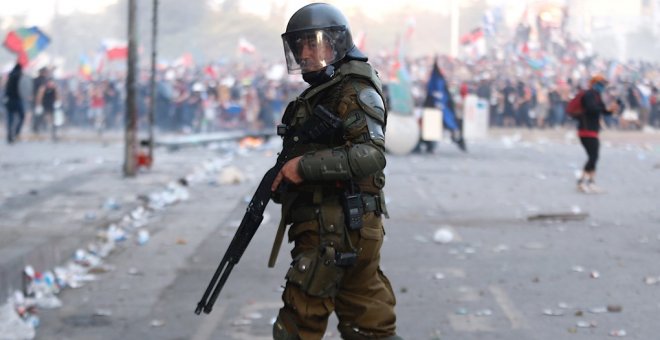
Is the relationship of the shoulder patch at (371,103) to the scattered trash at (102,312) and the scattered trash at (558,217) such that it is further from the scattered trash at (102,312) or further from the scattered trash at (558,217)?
the scattered trash at (558,217)

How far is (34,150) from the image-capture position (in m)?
20.0

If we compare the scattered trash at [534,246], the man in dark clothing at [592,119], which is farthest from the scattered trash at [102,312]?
Result: the man in dark clothing at [592,119]

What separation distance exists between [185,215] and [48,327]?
16.6 ft

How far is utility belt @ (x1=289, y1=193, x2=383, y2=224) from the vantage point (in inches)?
165

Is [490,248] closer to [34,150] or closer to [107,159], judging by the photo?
[107,159]

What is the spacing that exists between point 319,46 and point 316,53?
31mm

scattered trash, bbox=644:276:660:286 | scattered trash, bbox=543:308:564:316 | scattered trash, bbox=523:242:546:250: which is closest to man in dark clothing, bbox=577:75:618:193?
scattered trash, bbox=523:242:546:250

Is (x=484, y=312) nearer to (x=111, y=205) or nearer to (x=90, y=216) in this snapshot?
(x=90, y=216)

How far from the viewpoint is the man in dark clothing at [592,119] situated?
43.2 feet

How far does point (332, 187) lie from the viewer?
423 centimetres

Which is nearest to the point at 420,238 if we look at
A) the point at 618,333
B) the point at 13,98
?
the point at 618,333

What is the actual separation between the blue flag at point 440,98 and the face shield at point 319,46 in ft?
56.3

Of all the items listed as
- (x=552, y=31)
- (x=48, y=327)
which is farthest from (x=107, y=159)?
(x=552, y=31)

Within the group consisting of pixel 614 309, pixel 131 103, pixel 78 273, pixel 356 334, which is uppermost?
pixel 131 103
